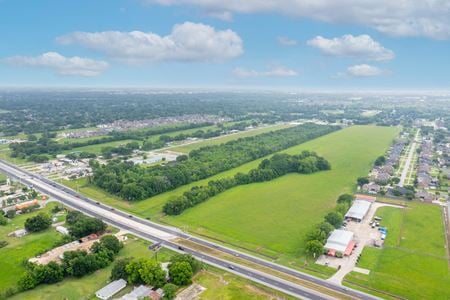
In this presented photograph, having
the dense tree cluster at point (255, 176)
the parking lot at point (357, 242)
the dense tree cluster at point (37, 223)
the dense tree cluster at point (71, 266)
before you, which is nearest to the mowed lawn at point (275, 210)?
the dense tree cluster at point (255, 176)

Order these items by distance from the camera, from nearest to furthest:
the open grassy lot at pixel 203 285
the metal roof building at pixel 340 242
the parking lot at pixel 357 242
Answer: the open grassy lot at pixel 203 285
the parking lot at pixel 357 242
the metal roof building at pixel 340 242

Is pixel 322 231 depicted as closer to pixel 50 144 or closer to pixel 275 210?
pixel 275 210

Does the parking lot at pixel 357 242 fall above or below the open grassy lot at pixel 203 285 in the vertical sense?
above

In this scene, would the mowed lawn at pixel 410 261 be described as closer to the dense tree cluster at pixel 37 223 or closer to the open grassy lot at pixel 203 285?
the open grassy lot at pixel 203 285

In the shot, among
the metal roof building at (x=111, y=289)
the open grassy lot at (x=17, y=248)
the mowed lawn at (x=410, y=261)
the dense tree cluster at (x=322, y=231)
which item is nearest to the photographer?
the metal roof building at (x=111, y=289)

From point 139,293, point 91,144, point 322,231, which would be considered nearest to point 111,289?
point 139,293

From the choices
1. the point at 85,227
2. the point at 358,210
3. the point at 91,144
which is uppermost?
the point at 91,144

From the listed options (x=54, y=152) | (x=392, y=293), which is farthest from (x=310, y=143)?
(x=392, y=293)
